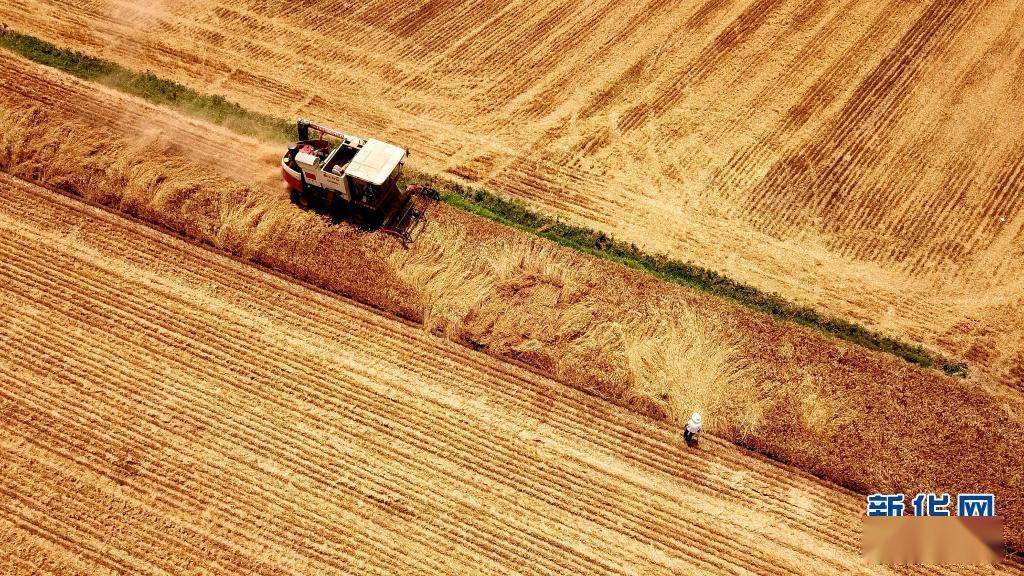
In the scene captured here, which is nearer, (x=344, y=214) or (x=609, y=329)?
(x=609, y=329)

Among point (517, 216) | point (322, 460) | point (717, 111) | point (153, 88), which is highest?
point (153, 88)

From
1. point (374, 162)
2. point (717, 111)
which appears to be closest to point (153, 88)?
point (374, 162)

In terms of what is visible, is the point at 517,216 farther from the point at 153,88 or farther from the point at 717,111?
the point at 153,88

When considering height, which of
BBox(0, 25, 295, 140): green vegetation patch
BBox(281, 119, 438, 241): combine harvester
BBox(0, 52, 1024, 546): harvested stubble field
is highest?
BBox(0, 25, 295, 140): green vegetation patch

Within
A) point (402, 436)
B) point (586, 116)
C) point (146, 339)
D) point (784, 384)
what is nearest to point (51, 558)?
point (146, 339)

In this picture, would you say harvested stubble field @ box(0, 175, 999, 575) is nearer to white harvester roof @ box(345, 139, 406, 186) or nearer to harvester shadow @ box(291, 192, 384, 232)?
harvester shadow @ box(291, 192, 384, 232)

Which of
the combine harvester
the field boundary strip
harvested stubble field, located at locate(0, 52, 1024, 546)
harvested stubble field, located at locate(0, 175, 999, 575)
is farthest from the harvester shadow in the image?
harvested stubble field, located at locate(0, 175, 999, 575)
